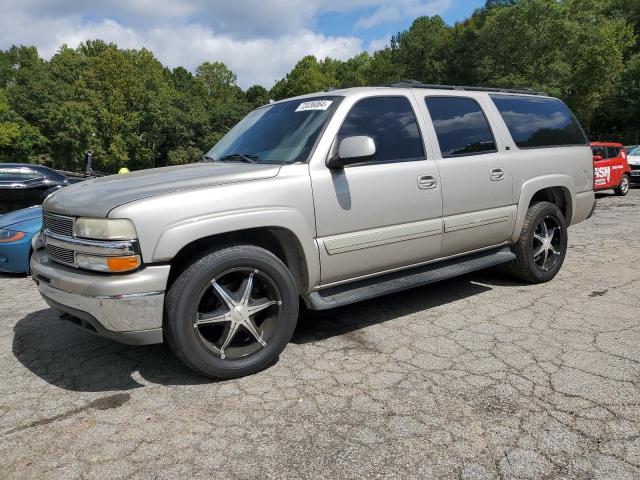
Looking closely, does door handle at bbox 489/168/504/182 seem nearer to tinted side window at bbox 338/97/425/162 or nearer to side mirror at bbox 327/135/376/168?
tinted side window at bbox 338/97/425/162

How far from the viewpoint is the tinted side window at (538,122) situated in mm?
4879

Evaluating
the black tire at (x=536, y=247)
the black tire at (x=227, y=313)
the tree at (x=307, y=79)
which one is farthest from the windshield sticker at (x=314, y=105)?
the tree at (x=307, y=79)

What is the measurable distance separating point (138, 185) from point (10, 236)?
382 centimetres

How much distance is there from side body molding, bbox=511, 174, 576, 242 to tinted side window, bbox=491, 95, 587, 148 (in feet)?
1.11

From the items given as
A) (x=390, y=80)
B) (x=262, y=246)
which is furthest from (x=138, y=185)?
(x=390, y=80)

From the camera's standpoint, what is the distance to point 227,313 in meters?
3.14

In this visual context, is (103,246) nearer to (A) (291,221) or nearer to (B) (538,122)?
(A) (291,221)

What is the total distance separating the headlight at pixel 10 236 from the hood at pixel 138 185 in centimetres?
309

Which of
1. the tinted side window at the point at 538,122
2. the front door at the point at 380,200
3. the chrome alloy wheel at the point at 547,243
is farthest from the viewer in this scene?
the chrome alloy wheel at the point at 547,243

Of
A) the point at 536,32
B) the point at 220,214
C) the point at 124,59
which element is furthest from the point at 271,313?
the point at 124,59

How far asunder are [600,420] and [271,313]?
1.94 meters

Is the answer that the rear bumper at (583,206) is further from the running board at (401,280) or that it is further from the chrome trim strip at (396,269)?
the chrome trim strip at (396,269)

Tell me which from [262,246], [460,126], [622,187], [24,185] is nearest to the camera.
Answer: [262,246]

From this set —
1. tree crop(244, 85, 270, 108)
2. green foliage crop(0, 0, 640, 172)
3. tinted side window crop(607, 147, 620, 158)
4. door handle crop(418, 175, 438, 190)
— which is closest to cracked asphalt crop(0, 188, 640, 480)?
door handle crop(418, 175, 438, 190)
